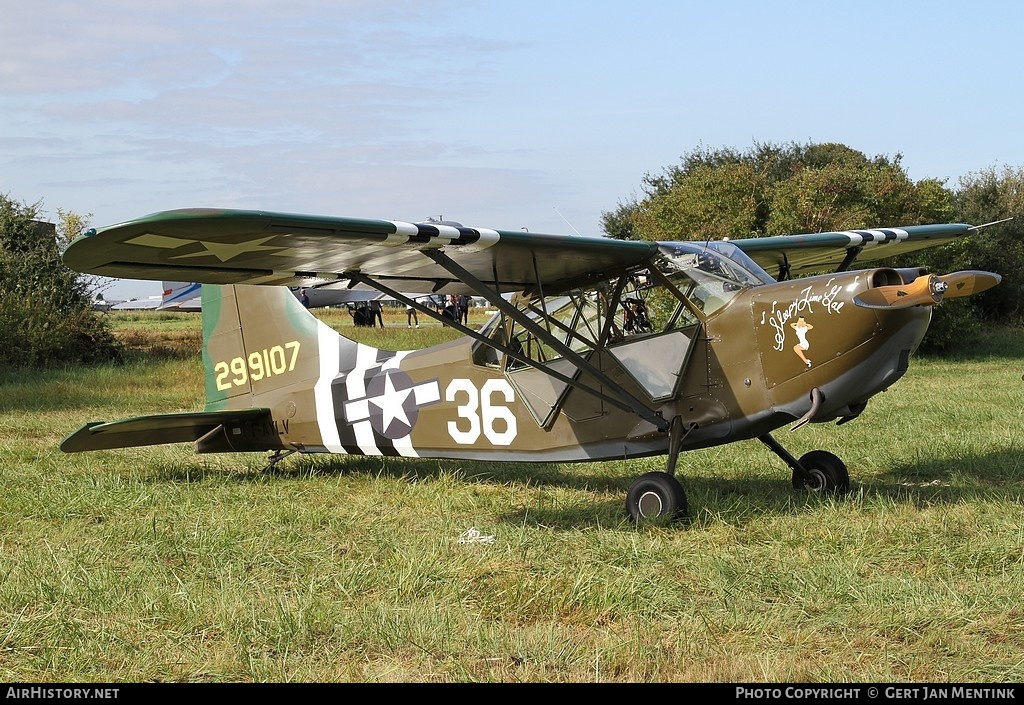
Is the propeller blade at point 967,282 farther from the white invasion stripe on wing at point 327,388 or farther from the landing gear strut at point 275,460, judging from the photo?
the landing gear strut at point 275,460

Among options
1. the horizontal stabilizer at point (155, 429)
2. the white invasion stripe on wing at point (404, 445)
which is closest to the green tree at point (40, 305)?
the horizontal stabilizer at point (155, 429)

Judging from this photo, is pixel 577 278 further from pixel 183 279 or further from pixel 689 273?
pixel 183 279

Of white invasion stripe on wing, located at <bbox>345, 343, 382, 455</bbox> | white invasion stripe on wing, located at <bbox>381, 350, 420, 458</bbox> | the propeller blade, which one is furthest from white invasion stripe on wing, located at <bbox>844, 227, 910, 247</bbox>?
white invasion stripe on wing, located at <bbox>345, 343, 382, 455</bbox>

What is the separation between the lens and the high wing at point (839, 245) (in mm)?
9250

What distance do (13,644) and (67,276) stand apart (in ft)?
66.1

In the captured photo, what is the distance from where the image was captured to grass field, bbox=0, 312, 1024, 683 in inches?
169

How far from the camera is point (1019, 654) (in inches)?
167

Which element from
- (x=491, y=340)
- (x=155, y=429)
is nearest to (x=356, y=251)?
(x=491, y=340)

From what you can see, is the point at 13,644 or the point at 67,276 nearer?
the point at 13,644

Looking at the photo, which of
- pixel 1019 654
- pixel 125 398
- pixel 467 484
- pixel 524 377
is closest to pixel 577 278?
pixel 524 377

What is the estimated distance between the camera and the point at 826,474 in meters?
8.03

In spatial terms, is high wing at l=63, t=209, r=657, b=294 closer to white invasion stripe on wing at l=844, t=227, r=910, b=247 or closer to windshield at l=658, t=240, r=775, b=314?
windshield at l=658, t=240, r=775, b=314

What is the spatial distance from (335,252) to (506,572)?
2.68 m
